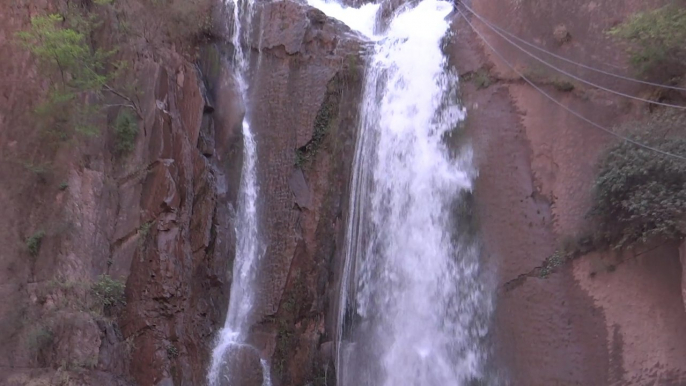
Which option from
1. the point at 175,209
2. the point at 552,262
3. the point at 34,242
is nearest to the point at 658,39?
the point at 552,262

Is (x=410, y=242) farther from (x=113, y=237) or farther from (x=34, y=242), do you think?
(x=34, y=242)

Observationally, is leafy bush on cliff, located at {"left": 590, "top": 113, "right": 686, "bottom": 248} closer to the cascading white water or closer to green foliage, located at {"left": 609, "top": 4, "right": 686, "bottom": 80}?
green foliage, located at {"left": 609, "top": 4, "right": 686, "bottom": 80}

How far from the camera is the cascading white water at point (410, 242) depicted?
40.4 ft

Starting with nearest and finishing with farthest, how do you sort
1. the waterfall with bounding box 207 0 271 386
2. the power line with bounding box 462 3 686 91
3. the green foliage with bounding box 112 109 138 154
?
the power line with bounding box 462 3 686 91 → the waterfall with bounding box 207 0 271 386 → the green foliage with bounding box 112 109 138 154

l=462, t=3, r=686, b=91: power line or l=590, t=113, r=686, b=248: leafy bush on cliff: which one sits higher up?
l=462, t=3, r=686, b=91: power line

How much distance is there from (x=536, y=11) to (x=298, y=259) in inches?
303

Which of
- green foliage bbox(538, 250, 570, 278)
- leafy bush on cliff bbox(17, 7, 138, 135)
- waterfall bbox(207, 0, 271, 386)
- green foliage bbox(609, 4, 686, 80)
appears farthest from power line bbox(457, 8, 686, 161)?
leafy bush on cliff bbox(17, 7, 138, 135)

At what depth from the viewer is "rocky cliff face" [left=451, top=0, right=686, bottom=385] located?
403 inches

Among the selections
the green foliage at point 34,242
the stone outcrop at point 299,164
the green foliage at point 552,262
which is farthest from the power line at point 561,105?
the green foliage at point 34,242

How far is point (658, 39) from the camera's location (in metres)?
11.0

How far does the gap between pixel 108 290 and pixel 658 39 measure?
10920 millimetres

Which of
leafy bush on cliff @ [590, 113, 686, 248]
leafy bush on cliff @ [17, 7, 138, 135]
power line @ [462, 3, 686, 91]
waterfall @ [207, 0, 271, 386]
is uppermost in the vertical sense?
power line @ [462, 3, 686, 91]

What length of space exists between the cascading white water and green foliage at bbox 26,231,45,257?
6185mm

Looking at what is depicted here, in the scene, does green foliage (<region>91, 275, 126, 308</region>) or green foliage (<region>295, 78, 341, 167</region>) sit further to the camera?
green foliage (<region>295, 78, 341, 167</region>)
